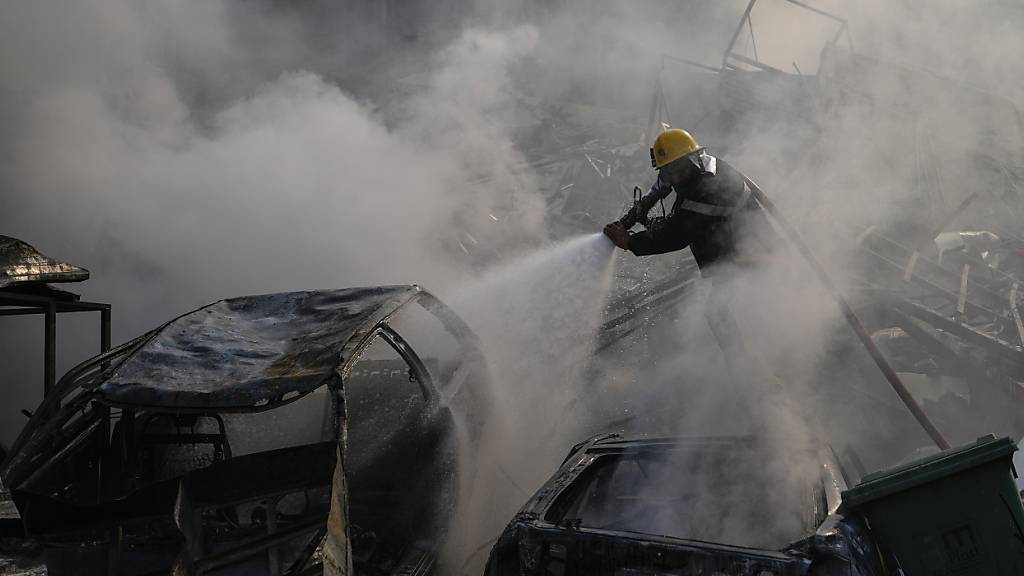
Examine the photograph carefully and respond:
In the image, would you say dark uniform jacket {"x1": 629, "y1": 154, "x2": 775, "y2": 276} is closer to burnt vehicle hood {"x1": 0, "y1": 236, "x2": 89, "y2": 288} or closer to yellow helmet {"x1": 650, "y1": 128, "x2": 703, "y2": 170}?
yellow helmet {"x1": 650, "y1": 128, "x2": 703, "y2": 170}

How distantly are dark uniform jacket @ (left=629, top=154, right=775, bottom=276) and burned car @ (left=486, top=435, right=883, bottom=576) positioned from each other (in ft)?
5.59

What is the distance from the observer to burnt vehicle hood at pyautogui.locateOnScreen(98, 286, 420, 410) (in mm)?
2697

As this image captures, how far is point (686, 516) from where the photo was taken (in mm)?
3107

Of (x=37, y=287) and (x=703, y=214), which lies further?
(x=703, y=214)

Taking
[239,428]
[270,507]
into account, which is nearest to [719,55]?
[239,428]

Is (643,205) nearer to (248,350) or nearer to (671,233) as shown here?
(671,233)

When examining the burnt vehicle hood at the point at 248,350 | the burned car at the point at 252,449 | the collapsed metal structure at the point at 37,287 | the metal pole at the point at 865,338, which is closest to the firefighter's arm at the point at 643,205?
the metal pole at the point at 865,338

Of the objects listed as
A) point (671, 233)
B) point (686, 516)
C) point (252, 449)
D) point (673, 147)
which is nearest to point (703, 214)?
point (671, 233)

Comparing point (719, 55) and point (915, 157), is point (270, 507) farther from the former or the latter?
point (719, 55)

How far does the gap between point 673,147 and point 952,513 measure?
2809 millimetres

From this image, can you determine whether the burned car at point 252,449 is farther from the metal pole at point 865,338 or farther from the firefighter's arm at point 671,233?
the metal pole at point 865,338

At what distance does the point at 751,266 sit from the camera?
186 inches

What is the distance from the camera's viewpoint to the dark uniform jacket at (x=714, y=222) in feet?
15.1

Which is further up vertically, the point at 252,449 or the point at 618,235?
the point at 618,235
